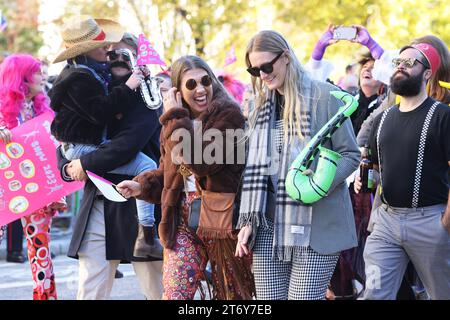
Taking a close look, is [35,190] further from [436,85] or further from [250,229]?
[436,85]

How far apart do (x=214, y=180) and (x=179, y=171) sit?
30cm

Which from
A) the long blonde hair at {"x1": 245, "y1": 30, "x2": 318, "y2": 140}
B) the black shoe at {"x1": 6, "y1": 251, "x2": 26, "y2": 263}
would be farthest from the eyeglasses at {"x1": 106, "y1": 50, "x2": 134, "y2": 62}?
the black shoe at {"x1": 6, "y1": 251, "x2": 26, "y2": 263}

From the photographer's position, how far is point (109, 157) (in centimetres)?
518

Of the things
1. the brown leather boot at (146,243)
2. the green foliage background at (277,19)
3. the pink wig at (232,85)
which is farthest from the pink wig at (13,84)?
the green foliage background at (277,19)

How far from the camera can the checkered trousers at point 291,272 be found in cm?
422

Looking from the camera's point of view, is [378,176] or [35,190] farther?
[35,190]

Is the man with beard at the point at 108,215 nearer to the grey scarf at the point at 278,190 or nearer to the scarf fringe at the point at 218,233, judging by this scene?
the scarf fringe at the point at 218,233

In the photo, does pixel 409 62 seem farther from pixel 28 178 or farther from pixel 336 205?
pixel 28 178

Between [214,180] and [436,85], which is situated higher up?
[436,85]

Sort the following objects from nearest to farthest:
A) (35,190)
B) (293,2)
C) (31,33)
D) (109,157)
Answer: (109,157) → (35,190) → (293,2) → (31,33)

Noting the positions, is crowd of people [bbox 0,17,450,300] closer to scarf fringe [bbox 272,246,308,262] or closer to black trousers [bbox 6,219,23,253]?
scarf fringe [bbox 272,246,308,262]

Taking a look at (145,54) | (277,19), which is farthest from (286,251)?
(277,19)

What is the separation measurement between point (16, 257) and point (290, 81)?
6.02 m

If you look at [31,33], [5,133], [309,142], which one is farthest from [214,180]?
[31,33]
